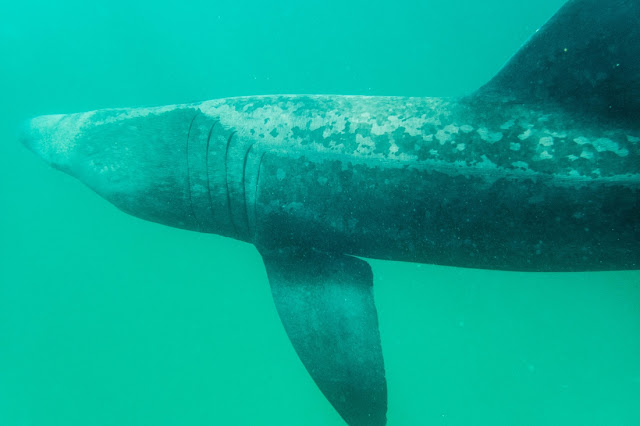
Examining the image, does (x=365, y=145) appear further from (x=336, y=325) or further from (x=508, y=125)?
(x=336, y=325)

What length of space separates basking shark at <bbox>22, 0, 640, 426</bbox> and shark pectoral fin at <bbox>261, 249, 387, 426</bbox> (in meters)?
0.01

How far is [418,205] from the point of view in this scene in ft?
8.04

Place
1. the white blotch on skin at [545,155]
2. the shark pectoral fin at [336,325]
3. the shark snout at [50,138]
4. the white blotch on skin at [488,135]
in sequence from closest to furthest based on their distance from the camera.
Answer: the white blotch on skin at [545,155] < the white blotch on skin at [488,135] < the shark pectoral fin at [336,325] < the shark snout at [50,138]

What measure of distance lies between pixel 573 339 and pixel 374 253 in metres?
25.9

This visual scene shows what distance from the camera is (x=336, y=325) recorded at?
2.80 m

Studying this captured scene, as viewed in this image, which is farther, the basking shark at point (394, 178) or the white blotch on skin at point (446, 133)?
the white blotch on skin at point (446, 133)

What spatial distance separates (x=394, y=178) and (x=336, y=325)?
1.13 m

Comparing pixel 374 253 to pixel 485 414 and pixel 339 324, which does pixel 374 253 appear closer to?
pixel 339 324

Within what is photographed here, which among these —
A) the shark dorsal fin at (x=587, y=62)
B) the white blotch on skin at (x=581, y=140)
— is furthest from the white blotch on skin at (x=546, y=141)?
the shark dorsal fin at (x=587, y=62)

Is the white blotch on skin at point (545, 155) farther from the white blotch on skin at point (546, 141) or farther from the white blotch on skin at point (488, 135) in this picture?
the white blotch on skin at point (488, 135)

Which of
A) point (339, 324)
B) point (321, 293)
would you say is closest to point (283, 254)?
point (321, 293)

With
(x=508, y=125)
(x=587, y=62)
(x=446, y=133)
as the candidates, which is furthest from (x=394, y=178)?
(x=587, y=62)

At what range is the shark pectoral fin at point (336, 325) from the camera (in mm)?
2744

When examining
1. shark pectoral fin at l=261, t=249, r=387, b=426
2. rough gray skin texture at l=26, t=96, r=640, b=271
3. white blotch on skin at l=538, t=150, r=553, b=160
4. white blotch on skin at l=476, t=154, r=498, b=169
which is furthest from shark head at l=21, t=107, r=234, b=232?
white blotch on skin at l=538, t=150, r=553, b=160
